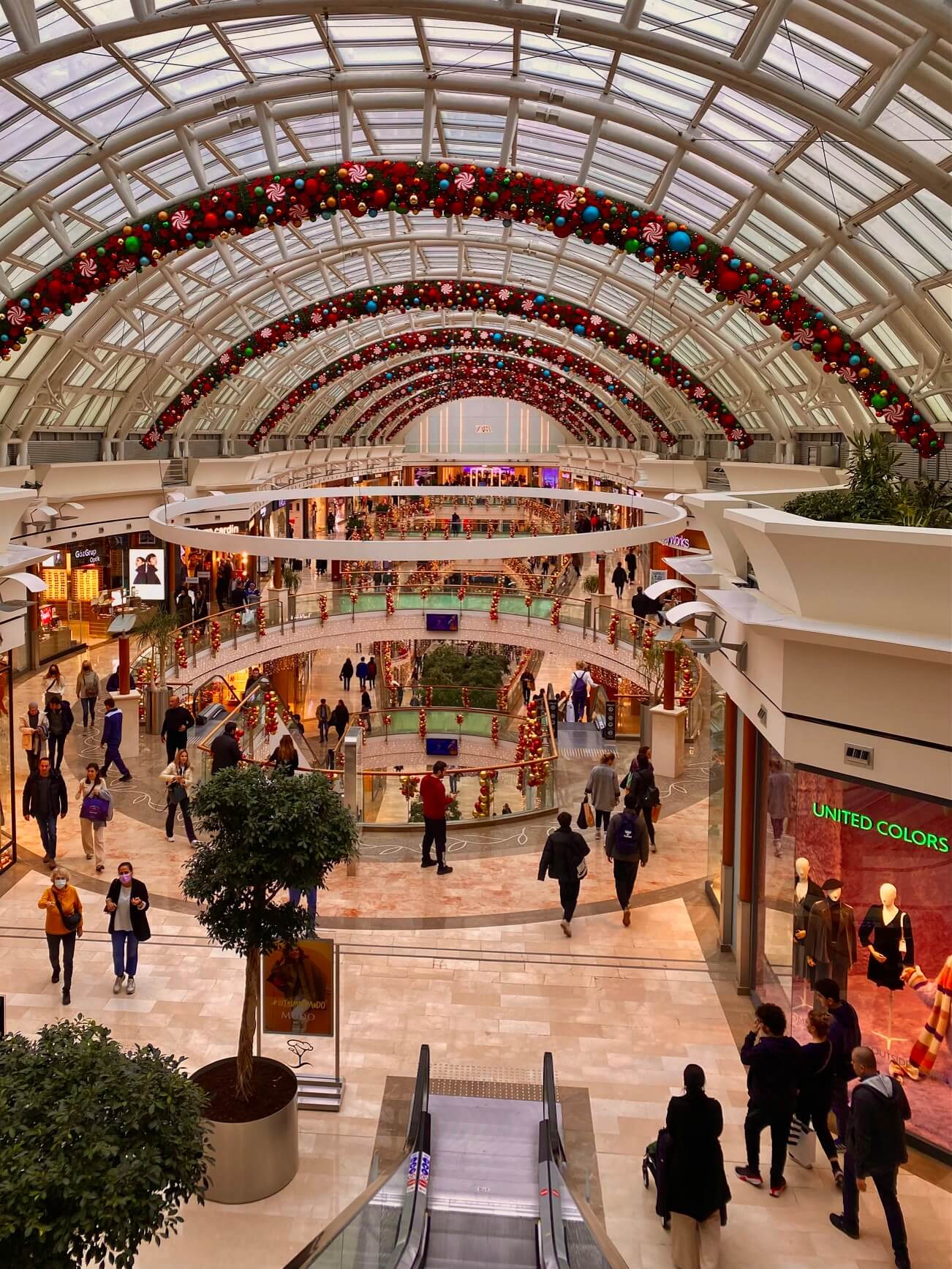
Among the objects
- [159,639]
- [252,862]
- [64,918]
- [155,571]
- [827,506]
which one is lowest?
[64,918]

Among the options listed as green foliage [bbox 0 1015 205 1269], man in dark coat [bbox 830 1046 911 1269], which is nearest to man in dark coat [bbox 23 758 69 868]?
green foliage [bbox 0 1015 205 1269]

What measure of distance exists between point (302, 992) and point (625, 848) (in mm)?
4730

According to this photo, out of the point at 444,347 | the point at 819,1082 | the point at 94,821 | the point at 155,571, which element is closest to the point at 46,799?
the point at 94,821

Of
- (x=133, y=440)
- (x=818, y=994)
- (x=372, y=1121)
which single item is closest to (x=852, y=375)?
(x=818, y=994)

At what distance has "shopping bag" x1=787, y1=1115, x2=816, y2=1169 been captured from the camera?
752 centimetres

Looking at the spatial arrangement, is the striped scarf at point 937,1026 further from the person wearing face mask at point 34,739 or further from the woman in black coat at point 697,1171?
the person wearing face mask at point 34,739

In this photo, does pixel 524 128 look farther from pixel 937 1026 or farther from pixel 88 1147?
pixel 88 1147

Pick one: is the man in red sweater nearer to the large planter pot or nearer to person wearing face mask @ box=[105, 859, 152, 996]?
person wearing face mask @ box=[105, 859, 152, 996]

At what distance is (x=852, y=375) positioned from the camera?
15977 millimetres

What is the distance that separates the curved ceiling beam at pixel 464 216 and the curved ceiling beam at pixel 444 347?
1781cm

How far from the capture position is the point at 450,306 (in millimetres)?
25891

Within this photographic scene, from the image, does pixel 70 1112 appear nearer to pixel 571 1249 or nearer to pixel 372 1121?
pixel 571 1249

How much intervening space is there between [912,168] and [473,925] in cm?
921

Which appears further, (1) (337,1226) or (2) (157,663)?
(2) (157,663)
